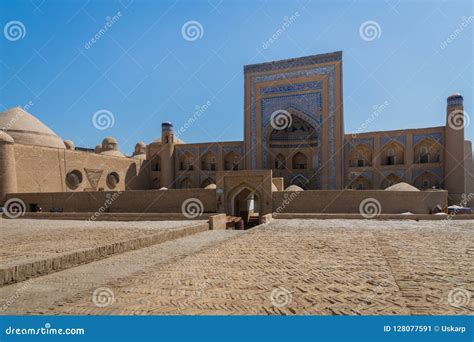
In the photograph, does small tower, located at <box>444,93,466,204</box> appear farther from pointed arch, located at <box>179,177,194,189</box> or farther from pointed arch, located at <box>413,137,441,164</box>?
pointed arch, located at <box>179,177,194,189</box>

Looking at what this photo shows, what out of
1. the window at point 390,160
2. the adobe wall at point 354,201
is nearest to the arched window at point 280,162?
the window at point 390,160

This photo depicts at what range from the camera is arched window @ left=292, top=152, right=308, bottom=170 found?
25.8 meters

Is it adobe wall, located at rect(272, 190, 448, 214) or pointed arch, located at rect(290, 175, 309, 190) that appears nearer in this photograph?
adobe wall, located at rect(272, 190, 448, 214)

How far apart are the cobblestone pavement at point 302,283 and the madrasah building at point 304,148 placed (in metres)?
16.6

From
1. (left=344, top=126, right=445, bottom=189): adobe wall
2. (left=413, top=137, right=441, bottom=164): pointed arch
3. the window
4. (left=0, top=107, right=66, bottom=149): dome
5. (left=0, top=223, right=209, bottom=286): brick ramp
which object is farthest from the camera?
the window

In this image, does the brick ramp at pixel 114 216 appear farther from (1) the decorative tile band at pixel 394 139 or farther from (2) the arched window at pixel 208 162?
(1) the decorative tile band at pixel 394 139

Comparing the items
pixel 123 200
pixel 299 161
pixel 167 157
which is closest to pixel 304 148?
pixel 299 161

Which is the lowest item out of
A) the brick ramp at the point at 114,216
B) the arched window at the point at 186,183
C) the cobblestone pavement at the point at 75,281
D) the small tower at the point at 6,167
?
the brick ramp at the point at 114,216

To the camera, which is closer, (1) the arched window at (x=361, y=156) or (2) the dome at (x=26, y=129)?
(2) the dome at (x=26, y=129)

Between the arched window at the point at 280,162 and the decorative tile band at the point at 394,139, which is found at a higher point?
the decorative tile band at the point at 394,139

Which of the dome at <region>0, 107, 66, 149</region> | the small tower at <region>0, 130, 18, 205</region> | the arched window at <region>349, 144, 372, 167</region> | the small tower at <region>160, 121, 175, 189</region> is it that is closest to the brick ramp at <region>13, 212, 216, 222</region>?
the small tower at <region>0, 130, 18, 205</region>

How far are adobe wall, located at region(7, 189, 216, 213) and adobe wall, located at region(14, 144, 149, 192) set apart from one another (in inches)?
64.9

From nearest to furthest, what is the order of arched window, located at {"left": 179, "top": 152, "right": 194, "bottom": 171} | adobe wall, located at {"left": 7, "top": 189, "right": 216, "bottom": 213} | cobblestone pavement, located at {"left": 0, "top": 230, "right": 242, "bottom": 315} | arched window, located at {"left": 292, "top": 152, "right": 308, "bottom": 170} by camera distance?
cobblestone pavement, located at {"left": 0, "top": 230, "right": 242, "bottom": 315} → adobe wall, located at {"left": 7, "top": 189, "right": 216, "bottom": 213} → arched window, located at {"left": 292, "top": 152, "right": 308, "bottom": 170} → arched window, located at {"left": 179, "top": 152, "right": 194, "bottom": 171}

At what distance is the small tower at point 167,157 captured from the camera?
27.7 metres
